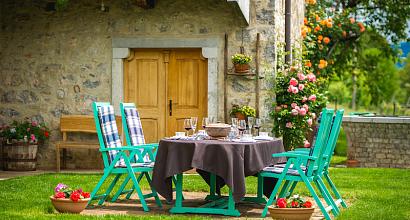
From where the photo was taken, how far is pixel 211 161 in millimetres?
7516

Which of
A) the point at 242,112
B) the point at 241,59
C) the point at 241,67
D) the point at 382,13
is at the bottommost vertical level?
the point at 242,112

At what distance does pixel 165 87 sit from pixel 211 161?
5130 millimetres

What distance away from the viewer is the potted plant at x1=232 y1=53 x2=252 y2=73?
11969mm

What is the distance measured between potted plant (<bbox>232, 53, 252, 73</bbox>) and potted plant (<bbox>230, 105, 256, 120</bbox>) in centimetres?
52

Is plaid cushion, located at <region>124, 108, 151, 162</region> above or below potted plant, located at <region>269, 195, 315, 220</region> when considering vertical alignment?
above

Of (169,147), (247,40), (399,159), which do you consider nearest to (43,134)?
(247,40)

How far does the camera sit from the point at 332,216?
7750 millimetres

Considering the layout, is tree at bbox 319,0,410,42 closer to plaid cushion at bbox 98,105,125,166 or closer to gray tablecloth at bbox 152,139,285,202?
plaid cushion at bbox 98,105,125,166

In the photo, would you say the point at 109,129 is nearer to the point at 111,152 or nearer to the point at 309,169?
the point at 111,152

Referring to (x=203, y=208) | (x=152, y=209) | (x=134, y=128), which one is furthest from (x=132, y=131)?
(x=203, y=208)

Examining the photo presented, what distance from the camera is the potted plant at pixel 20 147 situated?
12.3 metres

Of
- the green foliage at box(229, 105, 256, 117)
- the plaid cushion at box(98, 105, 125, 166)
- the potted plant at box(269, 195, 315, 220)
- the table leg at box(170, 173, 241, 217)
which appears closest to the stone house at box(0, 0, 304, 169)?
the green foliage at box(229, 105, 256, 117)

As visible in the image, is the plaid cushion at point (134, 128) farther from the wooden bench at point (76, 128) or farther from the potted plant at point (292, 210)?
the wooden bench at point (76, 128)

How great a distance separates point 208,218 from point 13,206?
1894mm
